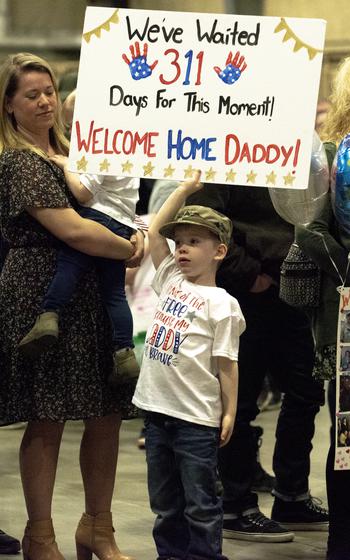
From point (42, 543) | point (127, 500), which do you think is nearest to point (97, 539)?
point (42, 543)

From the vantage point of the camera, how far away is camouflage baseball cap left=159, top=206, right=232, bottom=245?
4.70 meters

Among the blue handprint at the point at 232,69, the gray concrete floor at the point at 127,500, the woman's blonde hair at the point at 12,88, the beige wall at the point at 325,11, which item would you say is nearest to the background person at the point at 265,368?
the gray concrete floor at the point at 127,500

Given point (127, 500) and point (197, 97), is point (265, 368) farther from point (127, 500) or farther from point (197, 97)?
point (197, 97)

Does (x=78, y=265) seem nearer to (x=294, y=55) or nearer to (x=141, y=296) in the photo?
(x=294, y=55)

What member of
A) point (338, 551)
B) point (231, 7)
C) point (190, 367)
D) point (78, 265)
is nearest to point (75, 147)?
point (78, 265)

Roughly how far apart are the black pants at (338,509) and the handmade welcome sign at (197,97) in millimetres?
1096

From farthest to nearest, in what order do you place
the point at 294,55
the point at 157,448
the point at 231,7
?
the point at 231,7, the point at 157,448, the point at 294,55

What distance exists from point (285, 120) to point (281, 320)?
137cm

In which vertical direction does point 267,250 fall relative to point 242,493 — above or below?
above

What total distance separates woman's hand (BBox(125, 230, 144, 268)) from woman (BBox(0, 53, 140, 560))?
0.10m

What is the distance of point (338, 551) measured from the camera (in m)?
4.82

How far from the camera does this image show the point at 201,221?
15.4 ft

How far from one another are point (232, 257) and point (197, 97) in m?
1.10

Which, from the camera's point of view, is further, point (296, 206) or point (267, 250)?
point (267, 250)
